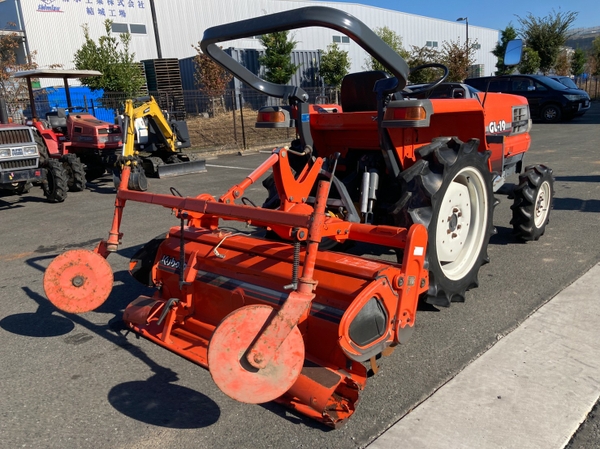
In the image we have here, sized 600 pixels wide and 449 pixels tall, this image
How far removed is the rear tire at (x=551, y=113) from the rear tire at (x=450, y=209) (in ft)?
55.5

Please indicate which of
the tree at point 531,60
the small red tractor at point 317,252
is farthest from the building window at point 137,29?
the small red tractor at point 317,252

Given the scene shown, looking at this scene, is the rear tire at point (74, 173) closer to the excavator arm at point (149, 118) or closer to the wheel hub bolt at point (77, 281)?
the excavator arm at point (149, 118)

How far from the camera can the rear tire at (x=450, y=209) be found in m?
3.42

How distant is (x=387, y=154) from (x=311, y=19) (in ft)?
4.18

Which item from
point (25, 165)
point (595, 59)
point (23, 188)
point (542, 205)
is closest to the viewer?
point (542, 205)

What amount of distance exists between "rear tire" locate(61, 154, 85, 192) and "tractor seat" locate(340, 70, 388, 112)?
678 centimetres

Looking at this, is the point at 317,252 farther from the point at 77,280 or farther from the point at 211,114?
the point at 211,114

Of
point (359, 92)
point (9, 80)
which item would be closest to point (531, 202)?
point (359, 92)

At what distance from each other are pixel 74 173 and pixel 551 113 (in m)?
16.4

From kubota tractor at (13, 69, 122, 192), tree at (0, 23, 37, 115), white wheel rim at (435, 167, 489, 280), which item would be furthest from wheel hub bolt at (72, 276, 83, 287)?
tree at (0, 23, 37, 115)

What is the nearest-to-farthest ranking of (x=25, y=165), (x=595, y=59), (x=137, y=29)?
(x=25, y=165)
(x=137, y=29)
(x=595, y=59)

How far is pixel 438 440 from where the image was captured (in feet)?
7.85

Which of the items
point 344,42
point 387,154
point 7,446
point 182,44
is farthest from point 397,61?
point 344,42

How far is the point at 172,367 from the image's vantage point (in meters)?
3.14
